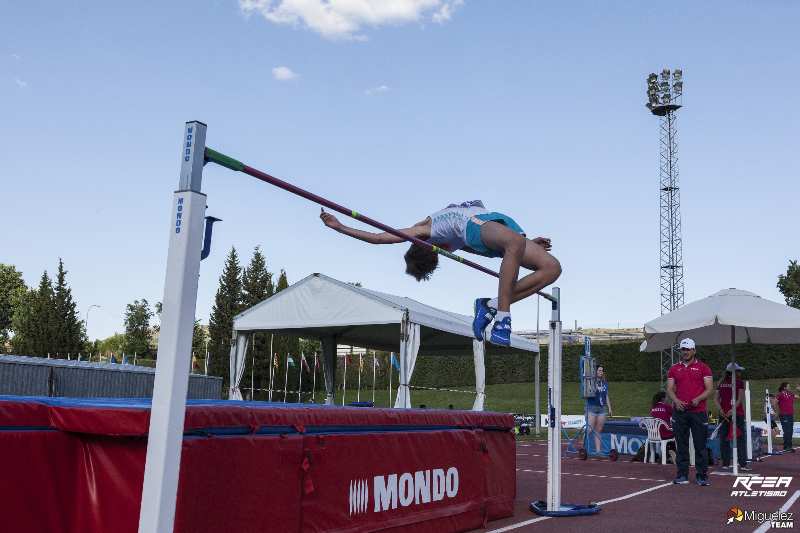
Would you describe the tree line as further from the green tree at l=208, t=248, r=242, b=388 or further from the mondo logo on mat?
the mondo logo on mat

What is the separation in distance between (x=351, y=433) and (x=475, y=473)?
1556mm

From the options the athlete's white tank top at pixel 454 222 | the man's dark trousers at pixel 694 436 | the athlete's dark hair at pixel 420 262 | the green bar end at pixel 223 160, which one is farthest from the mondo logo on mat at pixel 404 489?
the man's dark trousers at pixel 694 436

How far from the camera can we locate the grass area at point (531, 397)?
29.8m

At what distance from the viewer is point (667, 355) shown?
1145 inches

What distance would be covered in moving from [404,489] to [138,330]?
53105mm

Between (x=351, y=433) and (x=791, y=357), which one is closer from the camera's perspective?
(x=351, y=433)

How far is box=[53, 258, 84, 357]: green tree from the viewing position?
38969mm

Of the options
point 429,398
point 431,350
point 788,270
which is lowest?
point 429,398

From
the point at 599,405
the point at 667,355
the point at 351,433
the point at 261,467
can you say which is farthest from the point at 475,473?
the point at 667,355

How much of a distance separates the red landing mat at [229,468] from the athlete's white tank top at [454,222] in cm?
119

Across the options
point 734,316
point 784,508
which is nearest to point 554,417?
point 784,508

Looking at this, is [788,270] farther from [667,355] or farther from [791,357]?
[667,355]

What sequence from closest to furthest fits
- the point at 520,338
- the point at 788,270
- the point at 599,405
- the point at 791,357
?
1. the point at 599,405
2. the point at 520,338
3. the point at 791,357
4. the point at 788,270

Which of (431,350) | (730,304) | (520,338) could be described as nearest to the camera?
(730,304)
